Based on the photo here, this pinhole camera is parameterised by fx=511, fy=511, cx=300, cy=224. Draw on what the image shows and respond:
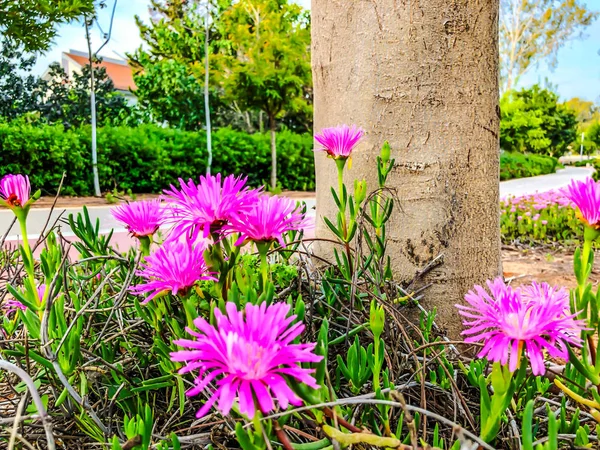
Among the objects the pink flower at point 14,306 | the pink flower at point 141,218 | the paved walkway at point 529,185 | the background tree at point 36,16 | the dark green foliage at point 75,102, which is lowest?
the pink flower at point 14,306

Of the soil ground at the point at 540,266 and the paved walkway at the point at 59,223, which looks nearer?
the soil ground at the point at 540,266

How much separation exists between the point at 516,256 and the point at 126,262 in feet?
12.9

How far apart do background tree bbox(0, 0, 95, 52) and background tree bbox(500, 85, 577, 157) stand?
20.5 meters

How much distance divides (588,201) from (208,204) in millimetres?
556

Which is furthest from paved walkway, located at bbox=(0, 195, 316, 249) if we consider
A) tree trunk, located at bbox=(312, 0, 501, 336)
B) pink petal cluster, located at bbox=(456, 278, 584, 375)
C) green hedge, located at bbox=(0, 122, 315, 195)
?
pink petal cluster, located at bbox=(456, 278, 584, 375)

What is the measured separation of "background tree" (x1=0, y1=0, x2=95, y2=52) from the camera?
9312 mm

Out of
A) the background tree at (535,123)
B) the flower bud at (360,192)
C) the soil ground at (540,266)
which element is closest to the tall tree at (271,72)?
the soil ground at (540,266)

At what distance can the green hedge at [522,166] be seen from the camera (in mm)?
18891

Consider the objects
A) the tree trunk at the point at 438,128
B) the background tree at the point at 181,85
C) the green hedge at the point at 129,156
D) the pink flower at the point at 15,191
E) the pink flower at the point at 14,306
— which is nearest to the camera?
the pink flower at the point at 15,191

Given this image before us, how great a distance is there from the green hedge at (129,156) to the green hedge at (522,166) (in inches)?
366

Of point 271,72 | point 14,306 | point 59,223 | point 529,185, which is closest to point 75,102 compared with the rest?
point 271,72

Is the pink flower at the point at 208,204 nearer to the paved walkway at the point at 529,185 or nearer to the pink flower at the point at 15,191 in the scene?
the pink flower at the point at 15,191

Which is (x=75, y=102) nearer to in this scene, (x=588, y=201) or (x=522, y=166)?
(x=588, y=201)

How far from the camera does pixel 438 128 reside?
135 centimetres
